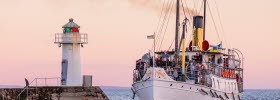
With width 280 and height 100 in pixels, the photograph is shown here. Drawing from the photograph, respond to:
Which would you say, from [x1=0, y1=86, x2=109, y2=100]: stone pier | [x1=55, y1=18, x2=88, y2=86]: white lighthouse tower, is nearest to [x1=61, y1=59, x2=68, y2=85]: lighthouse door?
[x1=55, y1=18, x2=88, y2=86]: white lighthouse tower

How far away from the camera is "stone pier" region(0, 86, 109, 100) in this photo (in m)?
41.4

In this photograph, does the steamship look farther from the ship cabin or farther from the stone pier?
the stone pier

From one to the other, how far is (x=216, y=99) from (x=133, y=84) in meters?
7.59

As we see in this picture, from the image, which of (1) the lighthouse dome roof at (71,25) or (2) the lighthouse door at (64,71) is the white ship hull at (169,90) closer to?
(2) the lighthouse door at (64,71)

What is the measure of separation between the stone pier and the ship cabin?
1212cm

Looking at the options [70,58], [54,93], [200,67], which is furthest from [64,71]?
[54,93]

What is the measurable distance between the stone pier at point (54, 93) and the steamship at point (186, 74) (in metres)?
10.0

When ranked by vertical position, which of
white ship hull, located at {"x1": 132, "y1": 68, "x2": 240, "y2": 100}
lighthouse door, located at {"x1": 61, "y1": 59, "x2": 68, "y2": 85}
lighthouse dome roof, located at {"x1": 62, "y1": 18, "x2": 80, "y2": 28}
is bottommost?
white ship hull, located at {"x1": 132, "y1": 68, "x2": 240, "y2": 100}

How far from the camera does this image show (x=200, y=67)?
185ft

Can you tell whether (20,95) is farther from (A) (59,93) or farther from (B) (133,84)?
(B) (133,84)

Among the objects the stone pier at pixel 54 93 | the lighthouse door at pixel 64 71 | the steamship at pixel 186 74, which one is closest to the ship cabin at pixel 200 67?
the steamship at pixel 186 74

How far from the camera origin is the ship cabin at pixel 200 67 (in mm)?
Answer: 55656

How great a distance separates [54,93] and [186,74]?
16.6 meters

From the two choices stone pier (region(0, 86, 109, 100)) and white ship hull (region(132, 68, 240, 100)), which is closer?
stone pier (region(0, 86, 109, 100))
